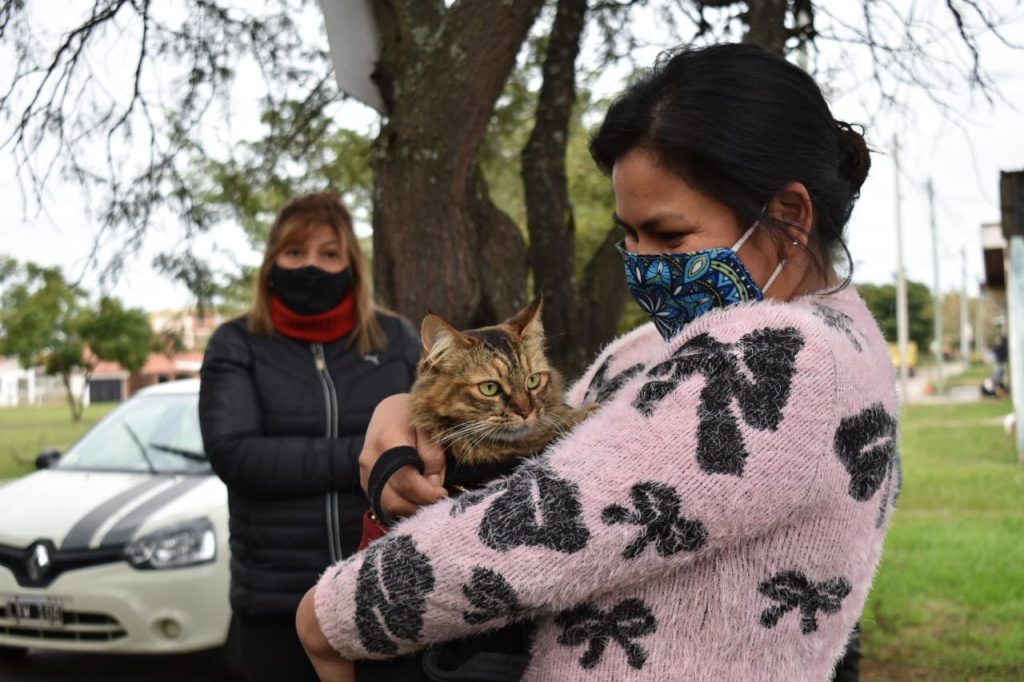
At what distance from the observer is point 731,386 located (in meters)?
1.37


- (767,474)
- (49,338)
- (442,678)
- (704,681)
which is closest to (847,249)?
(767,474)

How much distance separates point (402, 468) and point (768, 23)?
3.37 meters

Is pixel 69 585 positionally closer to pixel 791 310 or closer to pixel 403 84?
pixel 403 84

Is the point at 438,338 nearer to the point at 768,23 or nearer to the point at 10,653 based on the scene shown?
the point at 768,23

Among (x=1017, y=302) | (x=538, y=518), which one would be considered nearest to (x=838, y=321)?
(x=538, y=518)

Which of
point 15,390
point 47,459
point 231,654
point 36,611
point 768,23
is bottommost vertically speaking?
point 15,390

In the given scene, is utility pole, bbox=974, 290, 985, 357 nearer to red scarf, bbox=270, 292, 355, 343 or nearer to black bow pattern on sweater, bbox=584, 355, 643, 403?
red scarf, bbox=270, 292, 355, 343

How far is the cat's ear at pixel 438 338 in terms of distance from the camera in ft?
7.27

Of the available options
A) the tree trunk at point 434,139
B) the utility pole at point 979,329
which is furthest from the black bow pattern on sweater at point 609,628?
the utility pole at point 979,329

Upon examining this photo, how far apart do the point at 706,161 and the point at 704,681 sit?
2.76 feet

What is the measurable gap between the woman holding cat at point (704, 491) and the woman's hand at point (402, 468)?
220 millimetres

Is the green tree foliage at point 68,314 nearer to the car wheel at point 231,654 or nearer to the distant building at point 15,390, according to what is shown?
the car wheel at point 231,654

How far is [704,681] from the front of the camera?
4.63 feet

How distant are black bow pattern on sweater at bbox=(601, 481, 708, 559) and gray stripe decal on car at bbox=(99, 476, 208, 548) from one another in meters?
5.25
